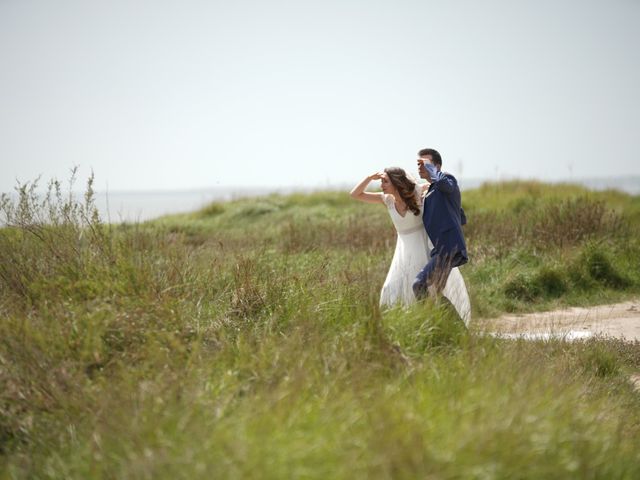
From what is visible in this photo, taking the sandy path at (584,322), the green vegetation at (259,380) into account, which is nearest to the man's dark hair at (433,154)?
the green vegetation at (259,380)

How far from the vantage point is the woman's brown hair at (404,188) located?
601 cm

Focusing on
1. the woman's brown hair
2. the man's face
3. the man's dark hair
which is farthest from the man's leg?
the man's dark hair

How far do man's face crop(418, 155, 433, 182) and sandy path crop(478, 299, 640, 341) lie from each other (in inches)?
76.9

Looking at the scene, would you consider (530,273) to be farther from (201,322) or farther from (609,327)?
(201,322)

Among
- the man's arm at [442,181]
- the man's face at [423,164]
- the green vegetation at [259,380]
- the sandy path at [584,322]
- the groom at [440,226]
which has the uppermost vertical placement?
the man's face at [423,164]

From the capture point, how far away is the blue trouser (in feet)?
18.0

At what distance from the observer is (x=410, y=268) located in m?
5.88

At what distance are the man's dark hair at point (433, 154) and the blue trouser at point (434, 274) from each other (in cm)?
104

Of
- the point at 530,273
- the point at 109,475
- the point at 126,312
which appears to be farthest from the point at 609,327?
the point at 109,475

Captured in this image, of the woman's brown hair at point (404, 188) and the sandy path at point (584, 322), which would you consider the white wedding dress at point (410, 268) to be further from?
the sandy path at point (584, 322)

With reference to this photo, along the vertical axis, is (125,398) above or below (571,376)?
above

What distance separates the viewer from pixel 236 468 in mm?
2490

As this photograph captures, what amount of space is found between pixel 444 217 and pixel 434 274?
65 cm

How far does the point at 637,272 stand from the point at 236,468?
9.38m
